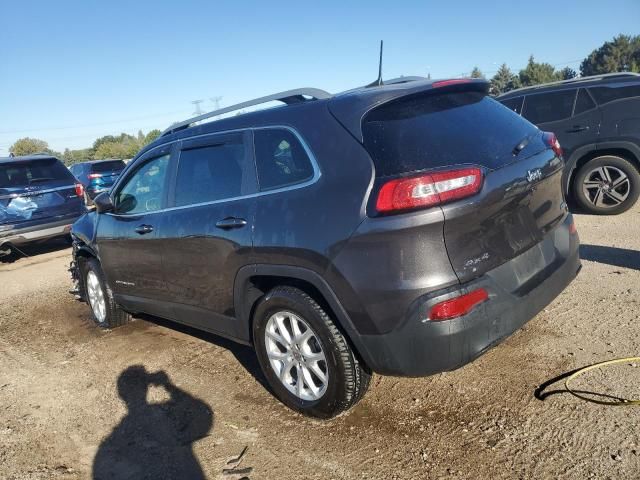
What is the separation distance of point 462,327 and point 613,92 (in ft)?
19.7

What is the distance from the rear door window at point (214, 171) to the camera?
3.27 metres

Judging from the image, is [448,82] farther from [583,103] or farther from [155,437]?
[583,103]

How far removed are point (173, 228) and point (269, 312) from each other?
43.4 inches

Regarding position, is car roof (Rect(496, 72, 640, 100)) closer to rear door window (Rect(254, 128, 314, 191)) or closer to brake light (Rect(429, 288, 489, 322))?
rear door window (Rect(254, 128, 314, 191))

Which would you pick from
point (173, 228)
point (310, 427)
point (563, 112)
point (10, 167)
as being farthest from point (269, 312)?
point (10, 167)

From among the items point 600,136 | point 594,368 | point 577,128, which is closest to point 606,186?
point 600,136

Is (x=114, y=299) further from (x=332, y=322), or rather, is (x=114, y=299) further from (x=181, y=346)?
(x=332, y=322)

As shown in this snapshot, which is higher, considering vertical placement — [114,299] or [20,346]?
[114,299]

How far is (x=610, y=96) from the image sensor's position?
6.91 m

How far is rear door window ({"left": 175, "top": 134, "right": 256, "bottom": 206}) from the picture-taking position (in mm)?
3271

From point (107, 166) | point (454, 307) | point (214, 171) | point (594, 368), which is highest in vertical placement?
point (107, 166)

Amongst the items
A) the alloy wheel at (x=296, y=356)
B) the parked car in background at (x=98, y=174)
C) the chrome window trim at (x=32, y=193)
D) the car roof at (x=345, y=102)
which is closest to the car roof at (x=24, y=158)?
the chrome window trim at (x=32, y=193)

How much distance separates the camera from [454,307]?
245 cm

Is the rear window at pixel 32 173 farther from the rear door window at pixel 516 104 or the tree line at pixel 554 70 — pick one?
the tree line at pixel 554 70
